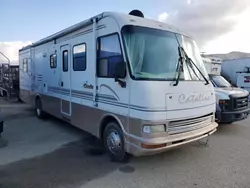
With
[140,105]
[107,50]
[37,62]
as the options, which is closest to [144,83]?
[140,105]

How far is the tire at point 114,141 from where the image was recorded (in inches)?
183

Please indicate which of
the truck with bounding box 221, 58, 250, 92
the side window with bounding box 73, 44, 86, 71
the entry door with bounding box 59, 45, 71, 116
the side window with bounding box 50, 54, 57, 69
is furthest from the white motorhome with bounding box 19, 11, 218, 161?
the truck with bounding box 221, 58, 250, 92

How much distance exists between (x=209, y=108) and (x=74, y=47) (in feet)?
11.5

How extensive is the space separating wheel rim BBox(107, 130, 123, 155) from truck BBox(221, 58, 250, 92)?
48.2ft

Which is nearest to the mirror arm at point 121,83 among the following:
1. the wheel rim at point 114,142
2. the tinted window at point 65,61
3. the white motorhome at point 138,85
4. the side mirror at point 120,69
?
the white motorhome at point 138,85

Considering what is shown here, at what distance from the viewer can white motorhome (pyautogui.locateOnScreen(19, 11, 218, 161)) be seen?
410cm

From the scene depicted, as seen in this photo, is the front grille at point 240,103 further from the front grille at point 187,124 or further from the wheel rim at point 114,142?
the wheel rim at point 114,142

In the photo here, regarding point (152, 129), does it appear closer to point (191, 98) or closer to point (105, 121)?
point (191, 98)

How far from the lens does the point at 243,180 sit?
404 cm

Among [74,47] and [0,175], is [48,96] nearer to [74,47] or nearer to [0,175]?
[74,47]

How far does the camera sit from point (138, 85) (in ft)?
13.4

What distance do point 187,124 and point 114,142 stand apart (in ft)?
4.67

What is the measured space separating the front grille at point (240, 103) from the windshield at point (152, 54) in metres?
2.79

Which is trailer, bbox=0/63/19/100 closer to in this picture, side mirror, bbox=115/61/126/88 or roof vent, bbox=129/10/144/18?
roof vent, bbox=129/10/144/18
